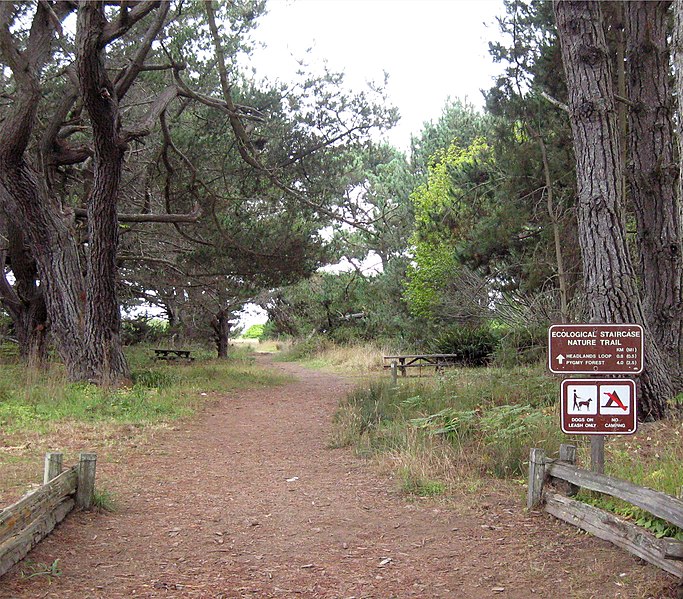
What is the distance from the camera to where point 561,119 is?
14.3m

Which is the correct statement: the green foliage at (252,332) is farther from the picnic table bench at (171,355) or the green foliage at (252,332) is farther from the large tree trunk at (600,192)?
the large tree trunk at (600,192)

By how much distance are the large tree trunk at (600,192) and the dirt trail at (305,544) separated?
3395mm

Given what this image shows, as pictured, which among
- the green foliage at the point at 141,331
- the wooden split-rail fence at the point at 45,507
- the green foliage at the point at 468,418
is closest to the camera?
the wooden split-rail fence at the point at 45,507

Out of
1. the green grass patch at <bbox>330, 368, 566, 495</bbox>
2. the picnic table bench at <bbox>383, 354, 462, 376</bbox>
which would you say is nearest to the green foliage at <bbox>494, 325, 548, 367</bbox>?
the picnic table bench at <bbox>383, 354, 462, 376</bbox>

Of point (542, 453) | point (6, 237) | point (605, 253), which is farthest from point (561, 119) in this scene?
point (6, 237)

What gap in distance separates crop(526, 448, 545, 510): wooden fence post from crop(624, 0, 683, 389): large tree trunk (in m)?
5.20

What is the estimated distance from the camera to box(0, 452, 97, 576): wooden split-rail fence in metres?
4.39

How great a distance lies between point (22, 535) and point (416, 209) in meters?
24.5

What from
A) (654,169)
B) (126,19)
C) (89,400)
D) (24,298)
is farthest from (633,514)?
(24,298)

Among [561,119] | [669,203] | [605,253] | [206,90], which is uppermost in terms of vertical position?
[206,90]

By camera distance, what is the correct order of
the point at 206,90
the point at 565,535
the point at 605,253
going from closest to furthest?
the point at 565,535 → the point at 605,253 → the point at 206,90

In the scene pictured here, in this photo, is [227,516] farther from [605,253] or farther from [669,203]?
[669,203]

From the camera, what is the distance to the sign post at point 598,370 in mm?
5332

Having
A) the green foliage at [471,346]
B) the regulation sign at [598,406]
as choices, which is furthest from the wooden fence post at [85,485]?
the green foliage at [471,346]
